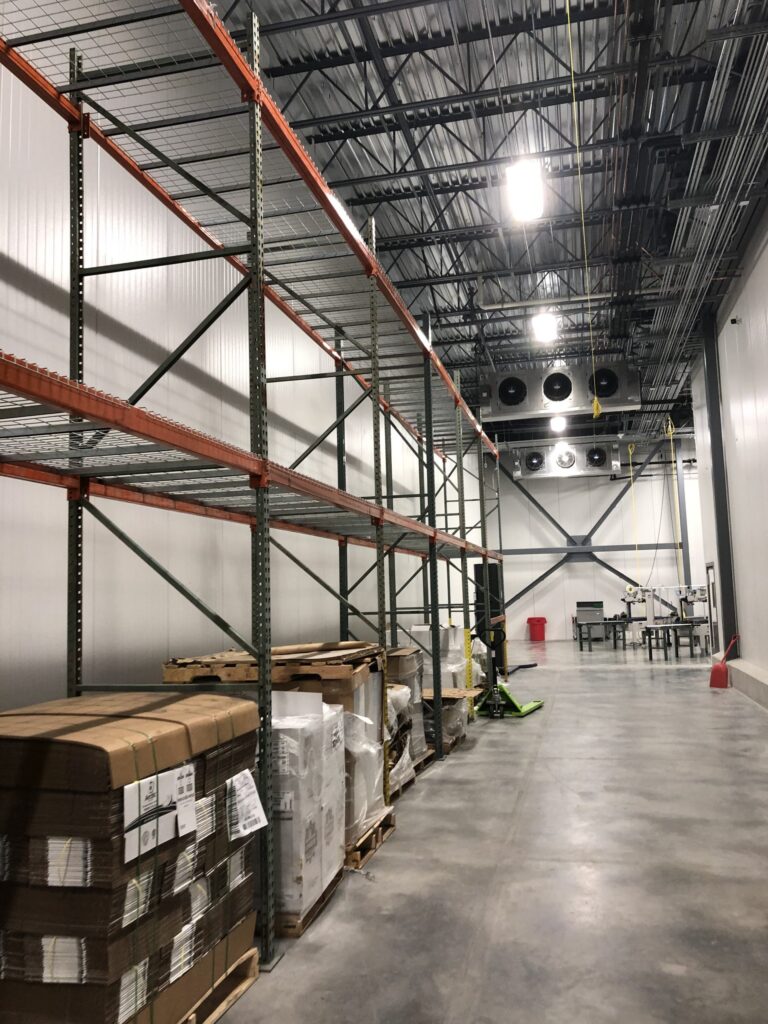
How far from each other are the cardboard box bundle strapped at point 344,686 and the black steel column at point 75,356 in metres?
0.91

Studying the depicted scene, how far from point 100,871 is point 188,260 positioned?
2873 mm

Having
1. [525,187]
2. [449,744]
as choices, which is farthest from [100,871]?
[525,187]

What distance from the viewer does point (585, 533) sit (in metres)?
25.5

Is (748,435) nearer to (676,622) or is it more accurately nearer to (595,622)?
(676,622)

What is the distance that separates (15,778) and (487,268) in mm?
12028

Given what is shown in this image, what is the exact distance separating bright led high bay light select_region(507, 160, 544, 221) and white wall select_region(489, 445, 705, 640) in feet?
60.4

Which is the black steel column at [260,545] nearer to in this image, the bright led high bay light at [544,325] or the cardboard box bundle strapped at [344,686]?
the cardboard box bundle strapped at [344,686]

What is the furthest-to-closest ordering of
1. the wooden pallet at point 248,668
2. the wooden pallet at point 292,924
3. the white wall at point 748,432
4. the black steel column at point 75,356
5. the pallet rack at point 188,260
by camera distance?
1. the white wall at point 748,432
2. the wooden pallet at point 248,668
3. the black steel column at point 75,356
4. the wooden pallet at point 292,924
5. the pallet rack at point 188,260

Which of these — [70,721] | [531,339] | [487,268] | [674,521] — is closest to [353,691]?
[70,721]

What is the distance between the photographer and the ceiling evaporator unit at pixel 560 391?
15078 millimetres

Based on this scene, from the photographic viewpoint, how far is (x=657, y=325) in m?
13.1

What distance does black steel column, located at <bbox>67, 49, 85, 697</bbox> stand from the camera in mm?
4062

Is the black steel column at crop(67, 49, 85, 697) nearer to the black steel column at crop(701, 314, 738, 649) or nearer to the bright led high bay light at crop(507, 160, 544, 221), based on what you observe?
the bright led high bay light at crop(507, 160, 544, 221)

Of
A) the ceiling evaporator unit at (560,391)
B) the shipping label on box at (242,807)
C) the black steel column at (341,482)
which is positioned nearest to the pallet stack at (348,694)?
the shipping label on box at (242,807)
